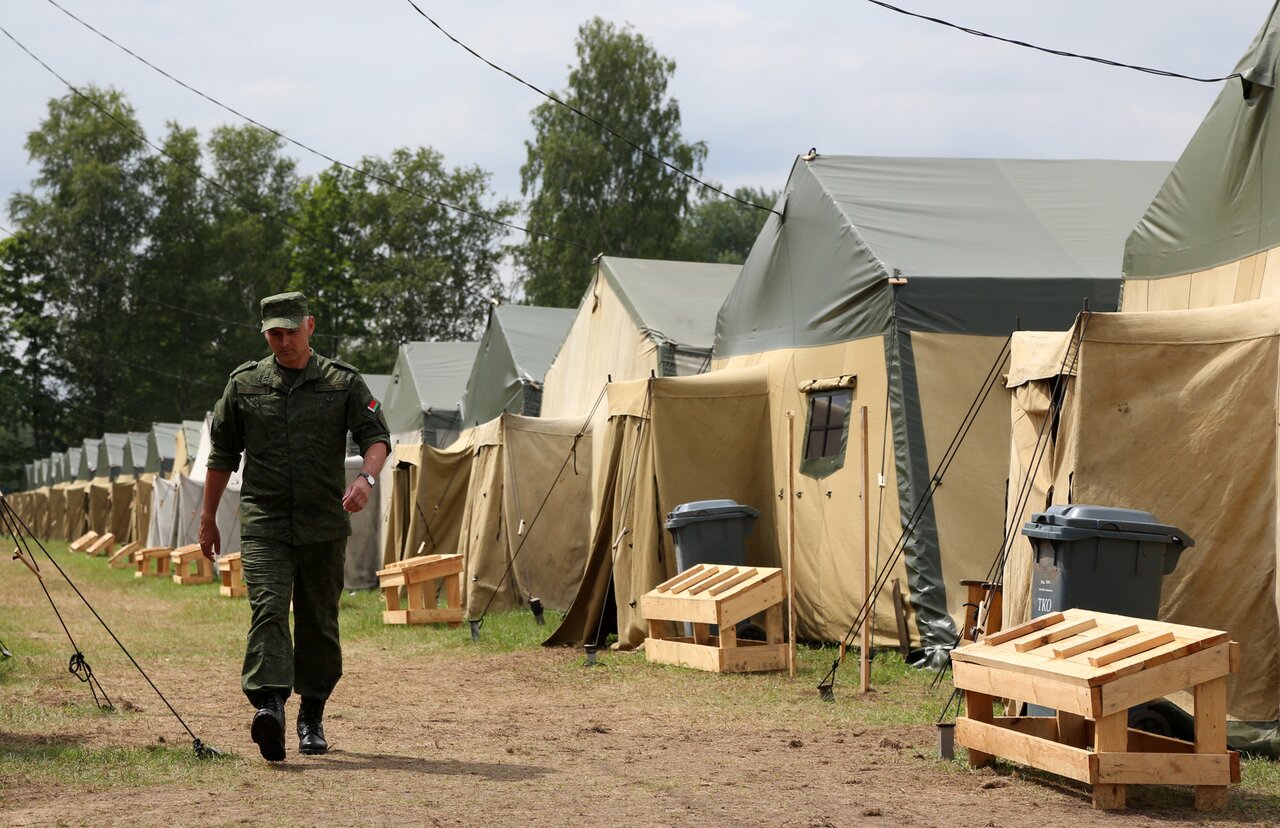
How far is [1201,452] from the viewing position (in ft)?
23.0

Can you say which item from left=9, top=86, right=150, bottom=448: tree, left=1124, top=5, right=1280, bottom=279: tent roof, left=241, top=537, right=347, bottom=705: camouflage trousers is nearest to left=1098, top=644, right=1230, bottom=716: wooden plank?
left=1124, top=5, right=1280, bottom=279: tent roof

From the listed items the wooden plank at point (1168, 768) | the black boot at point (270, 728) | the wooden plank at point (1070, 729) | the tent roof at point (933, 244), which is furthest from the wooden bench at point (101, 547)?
the wooden plank at point (1168, 768)

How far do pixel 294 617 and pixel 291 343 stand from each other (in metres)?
1.23

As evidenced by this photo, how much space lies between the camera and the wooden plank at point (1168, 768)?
529 centimetres

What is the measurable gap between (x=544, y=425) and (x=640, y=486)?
4619 mm

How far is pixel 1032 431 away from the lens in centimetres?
790

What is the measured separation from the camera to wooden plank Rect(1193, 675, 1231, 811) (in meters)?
5.33

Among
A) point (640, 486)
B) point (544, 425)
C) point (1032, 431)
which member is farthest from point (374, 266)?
point (1032, 431)

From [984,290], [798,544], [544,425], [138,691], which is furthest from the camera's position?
[544,425]

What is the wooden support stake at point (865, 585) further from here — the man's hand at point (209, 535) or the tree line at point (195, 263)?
the tree line at point (195, 263)

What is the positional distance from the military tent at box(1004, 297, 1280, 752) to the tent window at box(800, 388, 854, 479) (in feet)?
13.6

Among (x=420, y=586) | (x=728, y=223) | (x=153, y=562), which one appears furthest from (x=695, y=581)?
(x=728, y=223)

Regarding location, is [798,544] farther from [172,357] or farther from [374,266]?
[172,357]

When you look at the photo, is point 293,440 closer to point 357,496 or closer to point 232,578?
point 357,496
